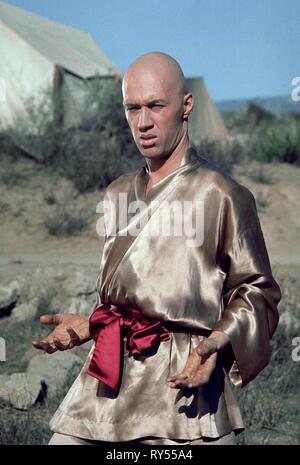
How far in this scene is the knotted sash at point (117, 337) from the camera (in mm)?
2676

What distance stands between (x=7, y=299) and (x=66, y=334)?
18.8ft

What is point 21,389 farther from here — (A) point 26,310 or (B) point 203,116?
(B) point 203,116

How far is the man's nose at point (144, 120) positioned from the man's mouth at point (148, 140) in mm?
24

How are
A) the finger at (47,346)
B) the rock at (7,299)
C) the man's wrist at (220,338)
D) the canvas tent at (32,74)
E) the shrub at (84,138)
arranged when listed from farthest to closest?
the canvas tent at (32,74)
the shrub at (84,138)
the rock at (7,299)
the finger at (47,346)
the man's wrist at (220,338)

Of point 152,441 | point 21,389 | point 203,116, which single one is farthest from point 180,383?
point 203,116

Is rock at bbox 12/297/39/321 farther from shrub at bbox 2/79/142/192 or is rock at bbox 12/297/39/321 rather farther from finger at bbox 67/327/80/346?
finger at bbox 67/327/80/346

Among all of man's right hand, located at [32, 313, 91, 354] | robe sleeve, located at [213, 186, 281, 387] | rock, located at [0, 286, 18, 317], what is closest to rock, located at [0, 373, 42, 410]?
rock, located at [0, 286, 18, 317]

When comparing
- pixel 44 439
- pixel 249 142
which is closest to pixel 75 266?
pixel 44 439

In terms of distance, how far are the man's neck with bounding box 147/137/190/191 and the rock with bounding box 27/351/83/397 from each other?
3.46m

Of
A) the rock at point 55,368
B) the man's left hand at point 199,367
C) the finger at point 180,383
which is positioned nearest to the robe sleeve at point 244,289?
the man's left hand at point 199,367

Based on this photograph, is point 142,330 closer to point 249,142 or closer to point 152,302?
point 152,302

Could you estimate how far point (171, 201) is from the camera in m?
2.74

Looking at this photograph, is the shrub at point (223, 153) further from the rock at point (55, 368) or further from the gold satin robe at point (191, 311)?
the gold satin robe at point (191, 311)

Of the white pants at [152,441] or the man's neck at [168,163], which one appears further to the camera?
the man's neck at [168,163]
